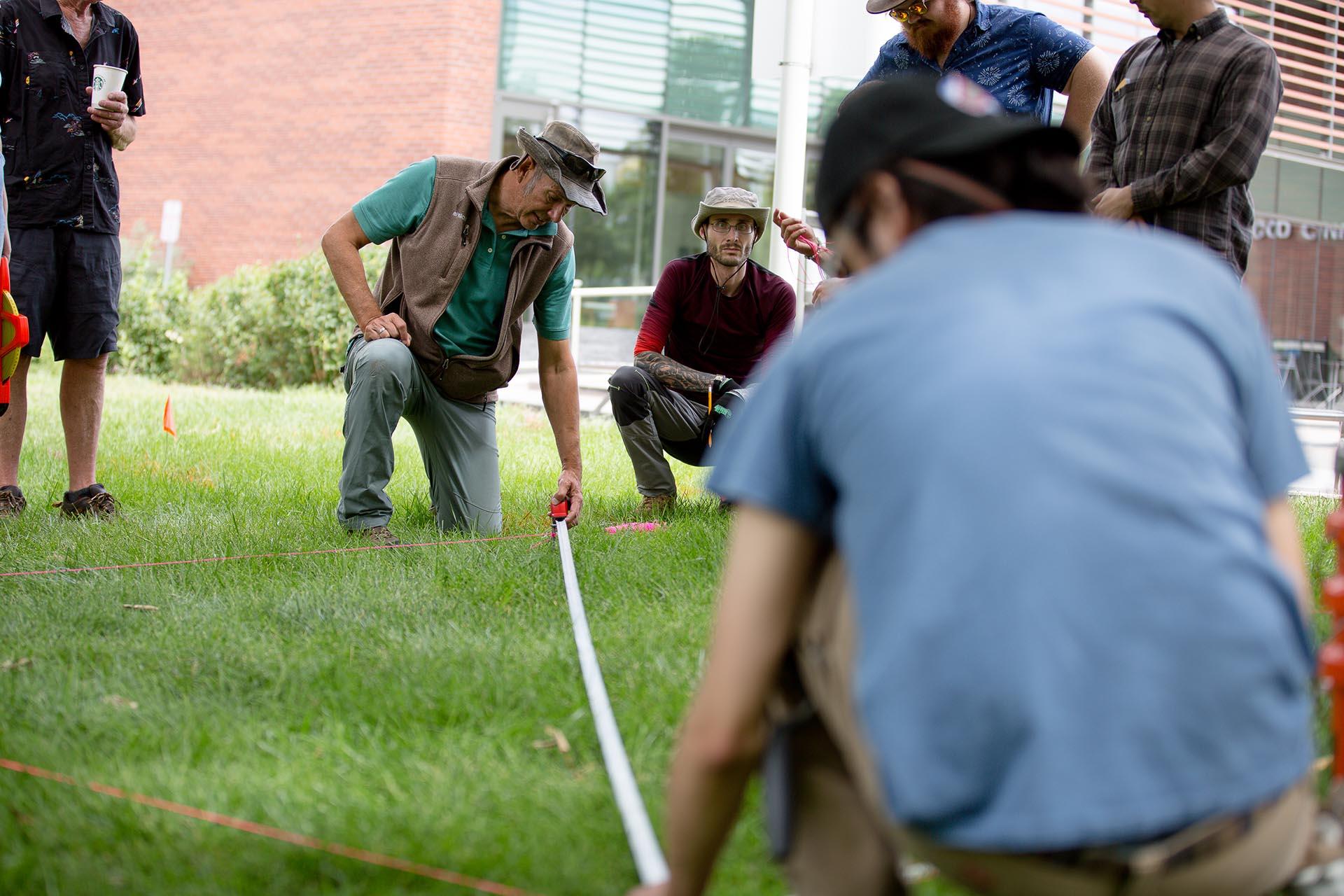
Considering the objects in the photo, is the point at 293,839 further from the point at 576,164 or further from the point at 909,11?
the point at 909,11

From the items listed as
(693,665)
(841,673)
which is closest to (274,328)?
(693,665)

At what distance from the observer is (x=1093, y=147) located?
12.8 ft

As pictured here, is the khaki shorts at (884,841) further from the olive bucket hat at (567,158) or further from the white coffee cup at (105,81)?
the white coffee cup at (105,81)

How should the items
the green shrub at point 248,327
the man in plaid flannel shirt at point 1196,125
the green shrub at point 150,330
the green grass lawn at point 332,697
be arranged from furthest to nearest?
the green shrub at point 150,330
the green shrub at point 248,327
the man in plaid flannel shirt at point 1196,125
the green grass lawn at point 332,697

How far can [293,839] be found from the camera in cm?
197

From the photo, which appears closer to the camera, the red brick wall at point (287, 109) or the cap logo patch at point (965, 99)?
the cap logo patch at point (965, 99)

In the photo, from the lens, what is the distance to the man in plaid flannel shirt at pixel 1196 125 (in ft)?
11.2

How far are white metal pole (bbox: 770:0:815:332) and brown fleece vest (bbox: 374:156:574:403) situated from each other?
1.84 metres

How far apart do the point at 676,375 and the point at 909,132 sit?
3.78 metres

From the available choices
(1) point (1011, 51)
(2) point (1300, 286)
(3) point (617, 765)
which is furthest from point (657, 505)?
(2) point (1300, 286)

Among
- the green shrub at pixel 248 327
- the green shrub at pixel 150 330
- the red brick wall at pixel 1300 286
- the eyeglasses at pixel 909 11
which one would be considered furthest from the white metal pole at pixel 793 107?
the red brick wall at pixel 1300 286

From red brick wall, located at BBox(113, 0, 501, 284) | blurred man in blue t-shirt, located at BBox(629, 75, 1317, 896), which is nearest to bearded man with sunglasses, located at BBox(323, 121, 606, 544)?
blurred man in blue t-shirt, located at BBox(629, 75, 1317, 896)

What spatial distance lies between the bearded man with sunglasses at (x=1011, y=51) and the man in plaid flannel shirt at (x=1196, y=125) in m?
0.49

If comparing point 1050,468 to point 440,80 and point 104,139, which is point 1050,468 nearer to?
point 104,139
